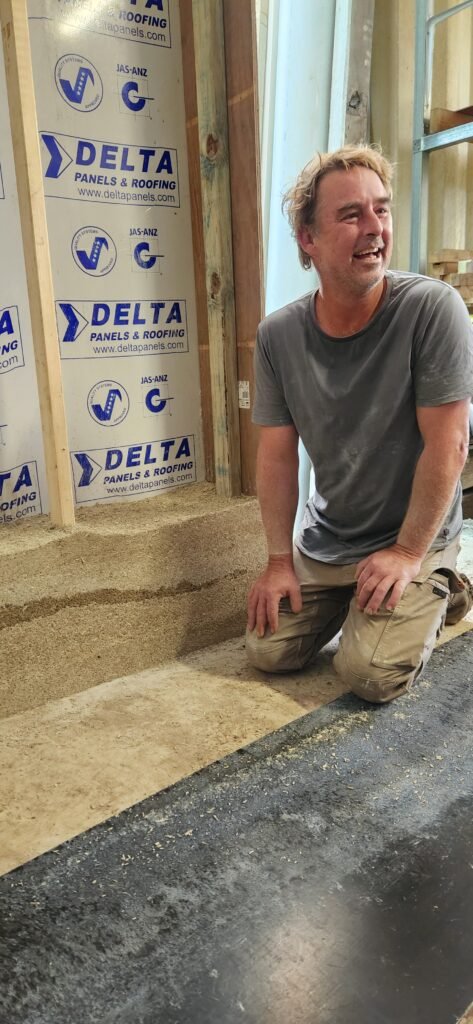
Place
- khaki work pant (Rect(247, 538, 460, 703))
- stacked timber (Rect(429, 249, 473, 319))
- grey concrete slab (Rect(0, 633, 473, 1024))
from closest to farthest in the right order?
grey concrete slab (Rect(0, 633, 473, 1024)) < khaki work pant (Rect(247, 538, 460, 703)) < stacked timber (Rect(429, 249, 473, 319))

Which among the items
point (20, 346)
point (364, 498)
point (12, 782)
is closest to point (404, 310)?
point (364, 498)

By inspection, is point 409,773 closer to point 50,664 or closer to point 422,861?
point 422,861

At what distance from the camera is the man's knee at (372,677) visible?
1.60 meters

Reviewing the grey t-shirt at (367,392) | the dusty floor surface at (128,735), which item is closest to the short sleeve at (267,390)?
the grey t-shirt at (367,392)

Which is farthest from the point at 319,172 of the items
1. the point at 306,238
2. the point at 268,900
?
the point at 268,900

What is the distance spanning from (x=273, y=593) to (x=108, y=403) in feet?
2.32

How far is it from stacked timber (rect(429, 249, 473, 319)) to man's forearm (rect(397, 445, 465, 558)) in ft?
6.62

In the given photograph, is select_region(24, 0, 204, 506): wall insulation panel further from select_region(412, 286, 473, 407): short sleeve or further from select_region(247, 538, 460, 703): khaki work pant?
select_region(412, 286, 473, 407): short sleeve

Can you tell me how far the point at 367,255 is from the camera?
158 cm

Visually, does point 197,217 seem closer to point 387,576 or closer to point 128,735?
point 387,576

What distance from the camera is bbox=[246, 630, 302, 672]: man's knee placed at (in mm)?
1787

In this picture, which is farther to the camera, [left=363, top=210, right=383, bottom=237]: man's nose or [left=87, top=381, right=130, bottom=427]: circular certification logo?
[left=87, top=381, right=130, bottom=427]: circular certification logo

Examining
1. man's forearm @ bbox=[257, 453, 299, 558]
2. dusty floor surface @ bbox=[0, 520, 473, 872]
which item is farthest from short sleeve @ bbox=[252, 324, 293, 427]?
dusty floor surface @ bbox=[0, 520, 473, 872]

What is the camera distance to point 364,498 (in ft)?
5.80
